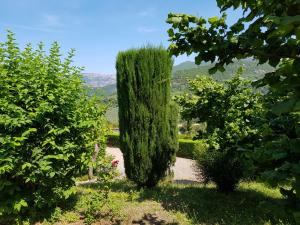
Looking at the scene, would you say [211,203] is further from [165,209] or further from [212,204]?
[165,209]

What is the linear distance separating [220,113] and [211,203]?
2384mm

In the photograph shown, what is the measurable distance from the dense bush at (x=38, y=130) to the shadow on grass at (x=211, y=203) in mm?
1510

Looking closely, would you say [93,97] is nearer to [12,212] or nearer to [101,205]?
[101,205]

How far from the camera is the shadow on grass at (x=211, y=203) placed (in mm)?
7074

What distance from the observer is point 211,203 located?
27.1ft

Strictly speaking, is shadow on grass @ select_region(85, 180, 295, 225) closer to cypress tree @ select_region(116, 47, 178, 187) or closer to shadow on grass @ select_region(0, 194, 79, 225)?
cypress tree @ select_region(116, 47, 178, 187)

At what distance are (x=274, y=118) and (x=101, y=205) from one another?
5032 mm

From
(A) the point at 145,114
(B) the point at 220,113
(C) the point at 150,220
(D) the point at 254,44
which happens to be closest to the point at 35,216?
(C) the point at 150,220

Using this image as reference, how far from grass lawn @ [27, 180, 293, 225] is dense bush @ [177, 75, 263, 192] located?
2.19 feet

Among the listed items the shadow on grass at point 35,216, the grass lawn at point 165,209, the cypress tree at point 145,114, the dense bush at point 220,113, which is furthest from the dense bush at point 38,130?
the dense bush at point 220,113

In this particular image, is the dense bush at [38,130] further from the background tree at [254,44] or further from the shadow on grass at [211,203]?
the background tree at [254,44]

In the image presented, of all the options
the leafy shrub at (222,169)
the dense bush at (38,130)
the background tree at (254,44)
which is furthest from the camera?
the leafy shrub at (222,169)

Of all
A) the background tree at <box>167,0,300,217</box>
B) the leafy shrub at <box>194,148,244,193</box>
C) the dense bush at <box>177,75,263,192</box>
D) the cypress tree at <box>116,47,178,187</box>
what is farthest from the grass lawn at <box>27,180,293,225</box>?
the background tree at <box>167,0,300,217</box>

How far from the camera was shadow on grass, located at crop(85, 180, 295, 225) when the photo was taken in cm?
707
